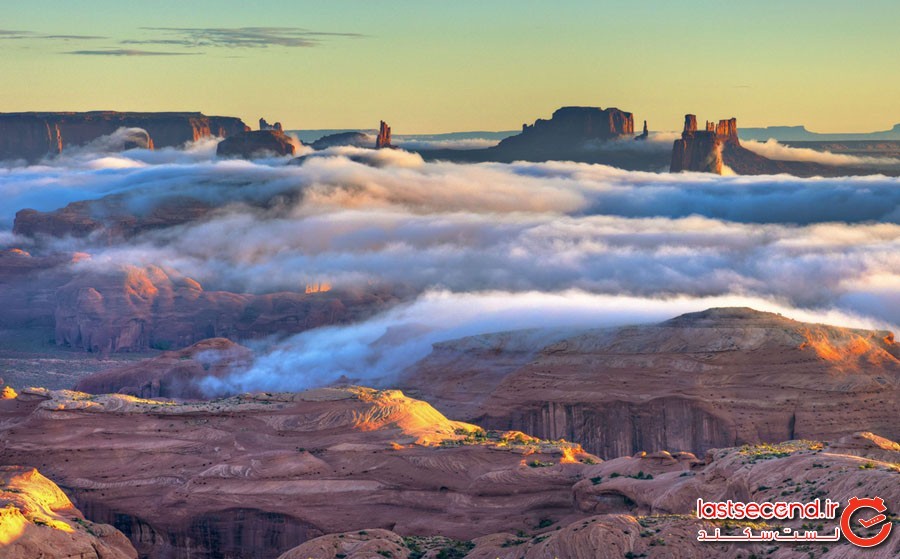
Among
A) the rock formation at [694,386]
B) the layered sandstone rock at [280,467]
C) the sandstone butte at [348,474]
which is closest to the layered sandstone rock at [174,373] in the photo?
the rock formation at [694,386]

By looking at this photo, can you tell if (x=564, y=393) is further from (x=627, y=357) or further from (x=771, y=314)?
(x=771, y=314)

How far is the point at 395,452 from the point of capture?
117250 mm

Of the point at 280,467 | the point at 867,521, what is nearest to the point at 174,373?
the point at 280,467

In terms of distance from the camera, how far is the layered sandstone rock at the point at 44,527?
94.7m

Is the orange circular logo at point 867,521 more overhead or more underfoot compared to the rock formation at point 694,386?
more overhead

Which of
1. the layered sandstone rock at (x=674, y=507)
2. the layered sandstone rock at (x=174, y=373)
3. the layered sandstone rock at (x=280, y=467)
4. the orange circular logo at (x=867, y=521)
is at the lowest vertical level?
the layered sandstone rock at (x=174, y=373)

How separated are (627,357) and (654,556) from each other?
54947mm

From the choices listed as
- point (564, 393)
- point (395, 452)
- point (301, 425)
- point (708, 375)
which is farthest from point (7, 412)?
point (708, 375)

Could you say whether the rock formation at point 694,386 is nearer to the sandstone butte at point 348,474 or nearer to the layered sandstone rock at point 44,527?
the sandstone butte at point 348,474

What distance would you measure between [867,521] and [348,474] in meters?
43.1

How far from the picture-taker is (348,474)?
11625 cm

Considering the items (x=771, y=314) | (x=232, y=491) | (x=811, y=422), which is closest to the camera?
(x=232, y=491)

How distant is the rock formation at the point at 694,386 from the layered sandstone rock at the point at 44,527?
121 feet

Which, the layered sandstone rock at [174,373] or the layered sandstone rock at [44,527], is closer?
the layered sandstone rock at [44,527]
